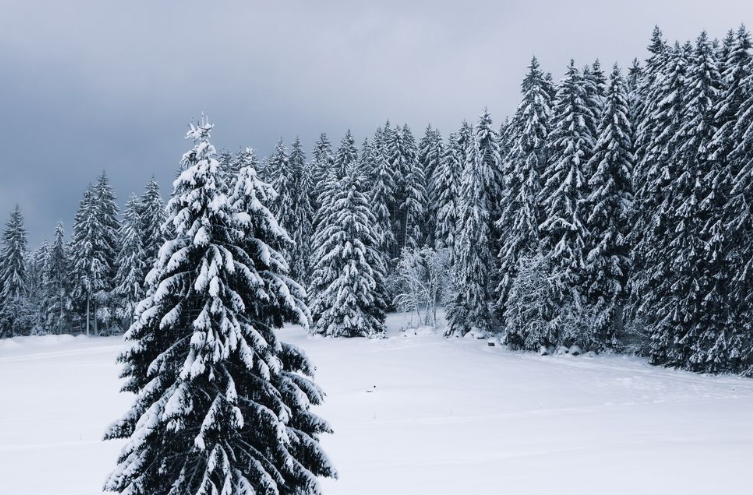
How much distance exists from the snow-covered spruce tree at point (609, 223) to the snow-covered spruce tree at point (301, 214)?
2883 cm

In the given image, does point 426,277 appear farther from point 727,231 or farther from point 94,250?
point 94,250

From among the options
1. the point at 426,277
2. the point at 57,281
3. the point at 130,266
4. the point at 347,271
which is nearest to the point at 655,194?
the point at 347,271

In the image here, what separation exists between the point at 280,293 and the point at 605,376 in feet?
79.0

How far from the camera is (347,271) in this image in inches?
1646

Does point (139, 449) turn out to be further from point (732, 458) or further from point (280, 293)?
point (732, 458)

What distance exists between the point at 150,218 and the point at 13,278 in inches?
685

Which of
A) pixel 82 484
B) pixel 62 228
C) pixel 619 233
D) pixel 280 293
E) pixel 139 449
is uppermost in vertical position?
pixel 62 228

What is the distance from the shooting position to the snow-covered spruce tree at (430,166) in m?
59.8

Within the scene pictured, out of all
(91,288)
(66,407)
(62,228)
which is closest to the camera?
(66,407)

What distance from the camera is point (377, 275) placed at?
44.2 meters

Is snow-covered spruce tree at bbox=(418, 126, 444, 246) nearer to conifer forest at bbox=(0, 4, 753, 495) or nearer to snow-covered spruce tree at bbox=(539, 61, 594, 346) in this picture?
conifer forest at bbox=(0, 4, 753, 495)

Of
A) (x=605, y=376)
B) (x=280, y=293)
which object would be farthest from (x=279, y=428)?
(x=605, y=376)

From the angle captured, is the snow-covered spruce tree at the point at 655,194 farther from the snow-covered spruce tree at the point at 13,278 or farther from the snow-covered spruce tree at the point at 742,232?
the snow-covered spruce tree at the point at 13,278

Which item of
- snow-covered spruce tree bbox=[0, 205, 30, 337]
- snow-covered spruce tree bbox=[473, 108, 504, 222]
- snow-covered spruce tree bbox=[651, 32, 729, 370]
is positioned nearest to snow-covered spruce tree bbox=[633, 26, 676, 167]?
snow-covered spruce tree bbox=[651, 32, 729, 370]
